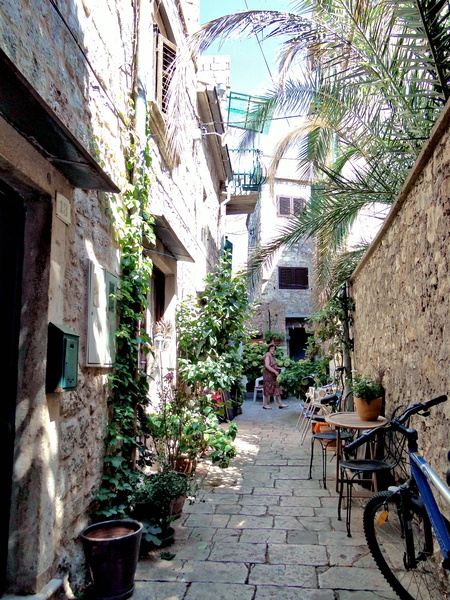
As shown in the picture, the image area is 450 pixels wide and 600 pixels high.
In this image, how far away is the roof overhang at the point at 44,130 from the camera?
6.48 feet

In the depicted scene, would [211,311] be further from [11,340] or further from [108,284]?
[11,340]

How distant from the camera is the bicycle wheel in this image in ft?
8.56

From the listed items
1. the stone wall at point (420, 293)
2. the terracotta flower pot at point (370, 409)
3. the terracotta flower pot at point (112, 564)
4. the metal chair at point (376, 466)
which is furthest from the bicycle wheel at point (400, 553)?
the terracotta flower pot at point (370, 409)

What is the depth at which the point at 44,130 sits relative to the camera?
238 cm

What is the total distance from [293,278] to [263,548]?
53.3 feet

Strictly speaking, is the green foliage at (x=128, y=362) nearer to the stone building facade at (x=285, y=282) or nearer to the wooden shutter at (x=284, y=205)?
the stone building facade at (x=285, y=282)

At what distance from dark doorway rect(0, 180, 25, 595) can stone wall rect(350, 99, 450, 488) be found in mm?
2352

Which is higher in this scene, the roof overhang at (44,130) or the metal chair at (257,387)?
the roof overhang at (44,130)

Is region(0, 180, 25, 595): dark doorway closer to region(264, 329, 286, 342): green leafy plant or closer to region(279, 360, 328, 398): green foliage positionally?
region(279, 360, 328, 398): green foliage

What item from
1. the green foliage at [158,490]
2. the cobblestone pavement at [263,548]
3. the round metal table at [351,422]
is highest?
the round metal table at [351,422]

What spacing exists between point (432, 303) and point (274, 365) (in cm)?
929

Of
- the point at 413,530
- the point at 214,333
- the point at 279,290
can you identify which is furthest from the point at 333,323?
the point at 279,290

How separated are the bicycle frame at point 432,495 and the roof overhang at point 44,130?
2.32 m

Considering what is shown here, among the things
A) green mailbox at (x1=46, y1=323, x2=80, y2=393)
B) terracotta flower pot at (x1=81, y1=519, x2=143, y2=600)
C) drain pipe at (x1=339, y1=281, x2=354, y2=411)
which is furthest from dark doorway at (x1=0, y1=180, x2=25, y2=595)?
drain pipe at (x1=339, y1=281, x2=354, y2=411)
